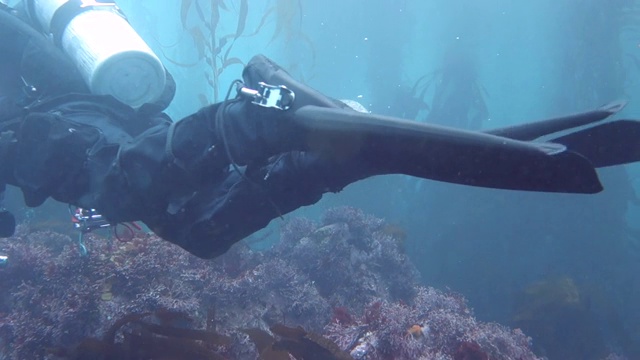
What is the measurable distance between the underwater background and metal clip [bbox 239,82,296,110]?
235 centimetres

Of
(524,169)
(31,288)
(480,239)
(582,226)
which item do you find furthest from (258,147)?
(582,226)

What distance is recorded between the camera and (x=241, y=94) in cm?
321

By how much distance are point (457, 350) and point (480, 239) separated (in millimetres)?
12391

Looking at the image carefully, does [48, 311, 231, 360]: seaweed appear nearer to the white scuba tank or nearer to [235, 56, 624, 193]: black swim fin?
[235, 56, 624, 193]: black swim fin

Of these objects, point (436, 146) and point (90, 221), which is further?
point (90, 221)

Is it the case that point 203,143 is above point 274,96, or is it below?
below

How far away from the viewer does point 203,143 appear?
11.4ft

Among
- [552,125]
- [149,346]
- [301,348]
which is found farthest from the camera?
[149,346]

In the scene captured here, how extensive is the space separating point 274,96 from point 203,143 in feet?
2.88

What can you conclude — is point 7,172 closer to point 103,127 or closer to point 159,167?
point 103,127

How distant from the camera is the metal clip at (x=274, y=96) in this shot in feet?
9.62

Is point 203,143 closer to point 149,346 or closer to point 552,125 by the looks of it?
point 149,346

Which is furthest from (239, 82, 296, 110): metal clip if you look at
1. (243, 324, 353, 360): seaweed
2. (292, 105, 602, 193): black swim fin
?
(243, 324, 353, 360): seaweed

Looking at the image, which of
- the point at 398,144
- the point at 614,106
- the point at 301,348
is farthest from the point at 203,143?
the point at 614,106
